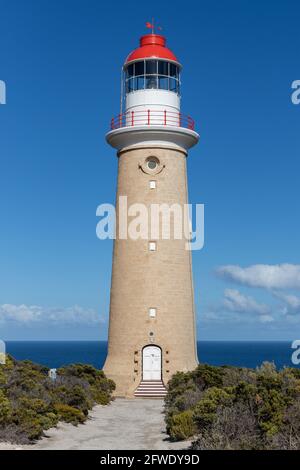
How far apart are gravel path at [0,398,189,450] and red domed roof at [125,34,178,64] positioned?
16.4m

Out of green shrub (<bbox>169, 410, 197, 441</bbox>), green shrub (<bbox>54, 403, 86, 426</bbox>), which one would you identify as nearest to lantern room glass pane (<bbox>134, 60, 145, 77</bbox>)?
green shrub (<bbox>54, 403, 86, 426</bbox>)

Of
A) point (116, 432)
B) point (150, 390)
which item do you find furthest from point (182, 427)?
point (150, 390)

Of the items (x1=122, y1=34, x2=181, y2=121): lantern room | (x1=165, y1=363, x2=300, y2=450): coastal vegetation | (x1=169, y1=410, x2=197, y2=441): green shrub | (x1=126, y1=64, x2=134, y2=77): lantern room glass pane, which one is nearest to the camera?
(x1=165, y1=363, x2=300, y2=450): coastal vegetation

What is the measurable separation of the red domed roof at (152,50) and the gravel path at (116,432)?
16.4 meters

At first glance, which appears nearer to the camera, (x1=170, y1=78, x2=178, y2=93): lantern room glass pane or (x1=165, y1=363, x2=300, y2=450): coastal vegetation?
(x1=165, y1=363, x2=300, y2=450): coastal vegetation

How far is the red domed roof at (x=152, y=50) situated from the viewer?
31.3 meters

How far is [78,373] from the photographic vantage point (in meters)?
29.4

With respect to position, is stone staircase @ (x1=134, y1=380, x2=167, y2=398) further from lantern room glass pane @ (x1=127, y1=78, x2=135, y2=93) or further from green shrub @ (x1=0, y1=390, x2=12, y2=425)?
lantern room glass pane @ (x1=127, y1=78, x2=135, y2=93)

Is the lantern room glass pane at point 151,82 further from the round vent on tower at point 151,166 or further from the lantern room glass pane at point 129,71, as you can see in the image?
the round vent on tower at point 151,166

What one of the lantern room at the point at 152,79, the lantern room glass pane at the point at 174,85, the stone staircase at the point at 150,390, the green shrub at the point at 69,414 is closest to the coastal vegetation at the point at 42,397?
the green shrub at the point at 69,414

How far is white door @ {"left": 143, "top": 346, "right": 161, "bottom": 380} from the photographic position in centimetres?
3020

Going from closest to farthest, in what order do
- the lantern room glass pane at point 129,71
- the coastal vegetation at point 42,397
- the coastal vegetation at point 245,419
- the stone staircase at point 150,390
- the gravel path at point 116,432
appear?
the coastal vegetation at point 245,419 < the gravel path at point 116,432 < the coastal vegetation at point 42,397 < the stone staircase at point 150,390 < the lantern room glass pane at point 129,71

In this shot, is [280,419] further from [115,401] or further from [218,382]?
[115,401]
